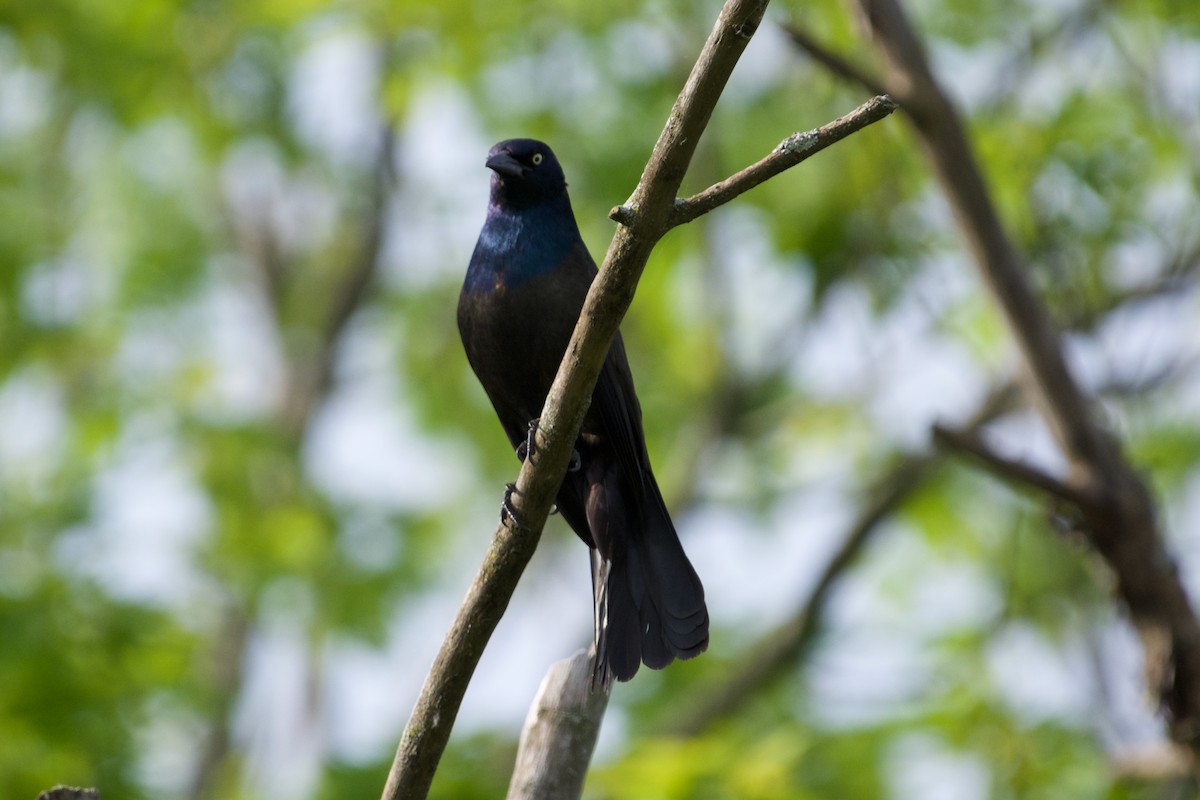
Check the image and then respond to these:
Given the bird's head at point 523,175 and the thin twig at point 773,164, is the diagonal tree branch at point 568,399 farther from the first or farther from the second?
the bird's head at point 523,175

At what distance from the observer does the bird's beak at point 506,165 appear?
4.21 metres

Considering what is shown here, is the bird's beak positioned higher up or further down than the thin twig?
higher up

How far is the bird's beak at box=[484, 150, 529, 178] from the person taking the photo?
4.21 metres

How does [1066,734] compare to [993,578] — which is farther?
[993,578]

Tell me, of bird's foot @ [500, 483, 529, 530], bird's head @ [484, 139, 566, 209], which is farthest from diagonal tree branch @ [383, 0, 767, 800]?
bird's head @ [484, 139, 566, 209]

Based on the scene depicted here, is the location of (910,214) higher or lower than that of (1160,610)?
higher

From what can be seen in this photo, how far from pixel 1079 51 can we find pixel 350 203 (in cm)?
636

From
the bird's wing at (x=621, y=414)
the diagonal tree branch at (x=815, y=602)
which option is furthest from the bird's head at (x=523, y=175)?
the diagonal tree branch at (x=815, y=602)

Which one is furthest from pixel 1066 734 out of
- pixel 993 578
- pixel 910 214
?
pixel 910 214

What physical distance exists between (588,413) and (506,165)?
1032mm

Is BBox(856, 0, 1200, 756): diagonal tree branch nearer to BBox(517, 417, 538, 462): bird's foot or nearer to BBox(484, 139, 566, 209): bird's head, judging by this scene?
BBox(484, 139, 566, 209): bird's head

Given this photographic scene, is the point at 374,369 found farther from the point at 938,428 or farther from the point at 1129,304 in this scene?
the point at 938,428

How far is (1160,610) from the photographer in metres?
4.20

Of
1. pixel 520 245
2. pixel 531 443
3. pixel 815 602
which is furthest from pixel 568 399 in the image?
pixel 815 602
